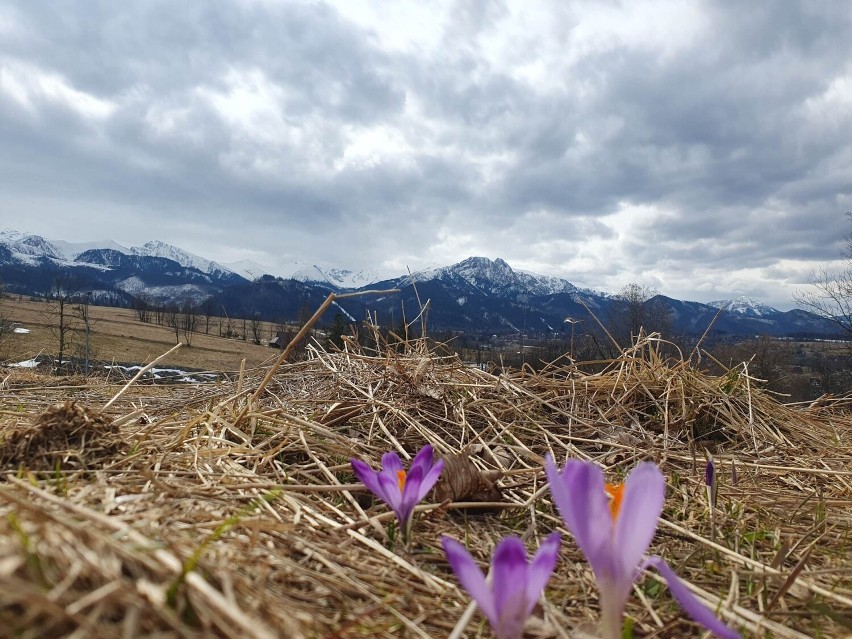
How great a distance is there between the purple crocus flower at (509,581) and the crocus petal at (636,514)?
119mm

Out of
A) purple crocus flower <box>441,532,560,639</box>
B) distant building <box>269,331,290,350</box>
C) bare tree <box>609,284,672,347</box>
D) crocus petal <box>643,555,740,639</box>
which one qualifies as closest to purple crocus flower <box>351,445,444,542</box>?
purple crocus flower <box>441,532,560,639</box>

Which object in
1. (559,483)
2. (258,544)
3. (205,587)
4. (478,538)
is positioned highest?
(559,483)

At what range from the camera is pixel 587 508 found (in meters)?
0.82

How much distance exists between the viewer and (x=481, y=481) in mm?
1815

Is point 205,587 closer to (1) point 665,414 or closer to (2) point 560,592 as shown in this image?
(2) point 560,592

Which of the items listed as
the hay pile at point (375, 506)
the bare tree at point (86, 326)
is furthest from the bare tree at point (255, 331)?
the hay pile at point (375, 506)

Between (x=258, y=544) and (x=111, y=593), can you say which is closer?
(x=111, y=593)

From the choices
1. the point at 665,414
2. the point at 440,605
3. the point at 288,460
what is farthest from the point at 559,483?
the point at 665,414

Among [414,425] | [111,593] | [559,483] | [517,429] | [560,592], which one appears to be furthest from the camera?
[517,429]

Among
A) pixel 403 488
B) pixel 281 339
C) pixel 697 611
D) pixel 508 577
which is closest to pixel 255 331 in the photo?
pixel 281 339

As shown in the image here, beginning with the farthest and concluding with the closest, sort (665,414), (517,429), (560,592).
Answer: (665,414) < (517,429) < (560,592)

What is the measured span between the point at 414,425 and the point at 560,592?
1341 mm

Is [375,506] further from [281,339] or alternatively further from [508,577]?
[281,339]

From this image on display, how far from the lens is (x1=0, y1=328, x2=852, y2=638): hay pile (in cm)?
72
